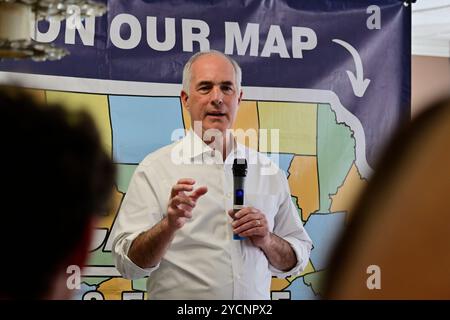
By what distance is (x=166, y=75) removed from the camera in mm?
3195

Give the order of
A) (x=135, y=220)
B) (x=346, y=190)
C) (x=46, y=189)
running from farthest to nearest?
(x=346, y=190), (x=135, y=220), (x=46, y=189)

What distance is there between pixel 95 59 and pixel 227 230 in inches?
40.8

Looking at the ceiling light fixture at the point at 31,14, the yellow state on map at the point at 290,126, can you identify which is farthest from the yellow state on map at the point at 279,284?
the ceiling light fixture at the point at 31,14

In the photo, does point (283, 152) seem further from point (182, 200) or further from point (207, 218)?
point (182, 200)

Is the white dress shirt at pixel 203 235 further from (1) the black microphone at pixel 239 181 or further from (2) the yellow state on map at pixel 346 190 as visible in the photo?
(2) the yellow state on map at pixel 346 190

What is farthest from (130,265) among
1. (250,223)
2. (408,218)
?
(408,218)

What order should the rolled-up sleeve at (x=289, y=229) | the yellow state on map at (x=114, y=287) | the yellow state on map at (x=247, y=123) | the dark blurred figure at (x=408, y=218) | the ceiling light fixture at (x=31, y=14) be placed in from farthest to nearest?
the yellow state on map at (x=247, y=123) → the yellow state on map at (x=114, y=287) → the rolled-up sleeve at (x=289, y=229) → the ceiling light fixture at (x=31, y=14) → the dark blurred figure at (x=408, y=218)

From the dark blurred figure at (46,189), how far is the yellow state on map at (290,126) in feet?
9.33

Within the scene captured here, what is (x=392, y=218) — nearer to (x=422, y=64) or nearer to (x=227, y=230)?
(x=227, y=230)

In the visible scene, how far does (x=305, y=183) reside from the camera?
333cm

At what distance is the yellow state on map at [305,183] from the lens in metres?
3.32

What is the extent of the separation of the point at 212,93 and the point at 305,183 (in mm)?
858

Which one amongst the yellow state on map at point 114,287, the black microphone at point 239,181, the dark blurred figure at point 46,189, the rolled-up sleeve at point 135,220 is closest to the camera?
the dark blurred figure at point 46,189

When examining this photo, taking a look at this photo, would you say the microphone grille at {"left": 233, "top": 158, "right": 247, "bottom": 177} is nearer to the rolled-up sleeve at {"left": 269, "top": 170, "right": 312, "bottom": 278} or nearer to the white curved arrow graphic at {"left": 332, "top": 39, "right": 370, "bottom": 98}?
the rolled-up sleeve at {"left": 269, "top": 170, "right": 312, "bottom": 278}
